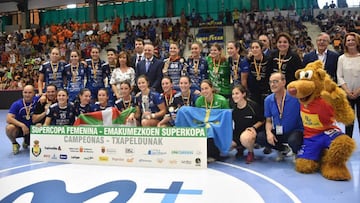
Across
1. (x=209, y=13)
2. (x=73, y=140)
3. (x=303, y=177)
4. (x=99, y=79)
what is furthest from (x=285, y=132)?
(x=209, y=13)

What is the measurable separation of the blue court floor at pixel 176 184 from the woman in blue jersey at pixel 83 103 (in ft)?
3.20

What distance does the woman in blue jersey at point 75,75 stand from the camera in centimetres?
558

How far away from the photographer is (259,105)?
4.73 m

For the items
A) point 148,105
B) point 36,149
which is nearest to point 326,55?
point 148,105

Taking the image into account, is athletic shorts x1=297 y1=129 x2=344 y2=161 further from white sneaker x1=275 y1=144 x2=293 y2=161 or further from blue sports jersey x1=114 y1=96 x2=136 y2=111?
blue sports jersey x1=114 y1=96 x2=136 y2=111

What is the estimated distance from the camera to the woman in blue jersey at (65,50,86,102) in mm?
5578

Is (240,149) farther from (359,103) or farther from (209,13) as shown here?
(209,13)

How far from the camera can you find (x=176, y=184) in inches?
137

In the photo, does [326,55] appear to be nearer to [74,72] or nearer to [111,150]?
[111,150]

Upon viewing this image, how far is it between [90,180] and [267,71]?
255 cm

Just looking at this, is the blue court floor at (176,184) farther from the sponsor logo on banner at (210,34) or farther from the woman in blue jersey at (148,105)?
the sponsor logo on banner at (210,34)

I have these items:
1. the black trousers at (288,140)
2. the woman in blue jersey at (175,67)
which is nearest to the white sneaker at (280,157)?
the black trousers at (288,140)

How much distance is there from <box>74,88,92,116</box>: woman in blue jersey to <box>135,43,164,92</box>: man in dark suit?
2.83 feet

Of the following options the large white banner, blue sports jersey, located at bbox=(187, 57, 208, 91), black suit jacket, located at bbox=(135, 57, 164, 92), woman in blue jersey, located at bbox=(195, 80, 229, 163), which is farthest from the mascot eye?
black suit jacket, located at bbox=(135, 57, 164, 92)
